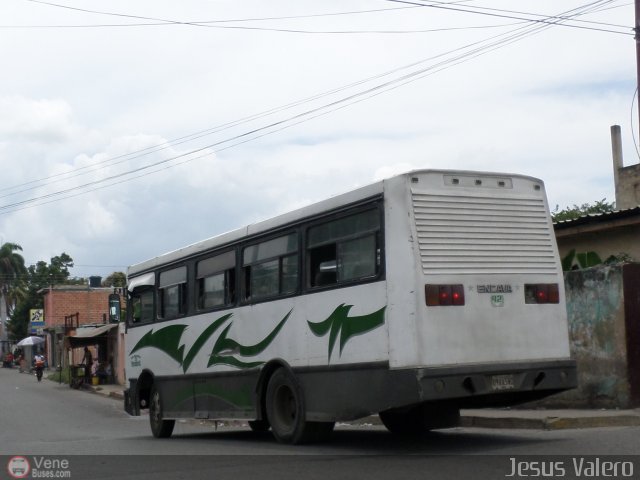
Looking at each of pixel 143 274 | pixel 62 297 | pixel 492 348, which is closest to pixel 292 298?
pixel 492 348

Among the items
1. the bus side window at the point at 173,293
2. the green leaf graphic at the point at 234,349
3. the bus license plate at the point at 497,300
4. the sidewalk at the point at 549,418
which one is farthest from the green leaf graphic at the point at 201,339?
the bus license plate at the point at 497,300

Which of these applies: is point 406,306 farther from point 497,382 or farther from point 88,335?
point 88,335

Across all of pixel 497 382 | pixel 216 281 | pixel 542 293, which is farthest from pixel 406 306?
pixel 216 281

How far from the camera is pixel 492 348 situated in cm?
1094

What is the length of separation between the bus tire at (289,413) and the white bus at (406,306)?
20mm

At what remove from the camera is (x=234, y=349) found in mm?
14156

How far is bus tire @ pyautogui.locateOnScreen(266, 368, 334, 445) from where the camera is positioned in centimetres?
1241

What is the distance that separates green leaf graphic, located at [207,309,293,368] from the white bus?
4 centimetres

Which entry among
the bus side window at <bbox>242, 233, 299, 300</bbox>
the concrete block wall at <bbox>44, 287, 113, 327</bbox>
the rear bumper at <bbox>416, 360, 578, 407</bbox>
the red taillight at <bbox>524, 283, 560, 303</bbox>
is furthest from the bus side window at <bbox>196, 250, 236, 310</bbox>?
the concrete block wall at <bbox>44, 287, 113, 327</bbox>

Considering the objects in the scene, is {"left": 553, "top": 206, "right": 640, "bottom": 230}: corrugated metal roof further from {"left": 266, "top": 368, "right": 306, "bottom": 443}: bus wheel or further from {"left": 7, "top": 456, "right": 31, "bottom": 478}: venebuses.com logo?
{"left": 7, "top": 456, "right": 31, "bottom": 478}: venebuses.com logo

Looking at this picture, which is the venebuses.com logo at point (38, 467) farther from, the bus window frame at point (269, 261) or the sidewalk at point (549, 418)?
the sidewalk at point (549, 418)

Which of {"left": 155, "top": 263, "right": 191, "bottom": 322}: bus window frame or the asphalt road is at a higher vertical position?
{"left": 155, "top": 263, "right": 191, "bottom": 322}: bus window frame

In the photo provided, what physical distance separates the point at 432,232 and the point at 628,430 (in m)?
3.90

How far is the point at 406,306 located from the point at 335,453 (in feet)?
7.01
